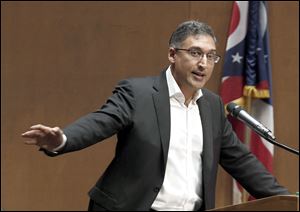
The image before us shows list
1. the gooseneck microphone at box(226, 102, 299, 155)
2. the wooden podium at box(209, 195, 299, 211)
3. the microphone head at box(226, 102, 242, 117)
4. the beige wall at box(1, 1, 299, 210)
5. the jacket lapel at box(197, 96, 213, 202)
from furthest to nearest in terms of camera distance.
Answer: the beige wall at box(1, 1, 299, 210), the jacket lapel at box(197, 96, 213, 202), the microphone head at box(226, 102, 242, 117), the gooseneck microphone at box(226, 102, 299, 155), the wooden podium at box(209, 195, 299, 211)

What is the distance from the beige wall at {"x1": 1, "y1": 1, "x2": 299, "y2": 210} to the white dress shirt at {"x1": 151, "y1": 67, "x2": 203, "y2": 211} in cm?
236

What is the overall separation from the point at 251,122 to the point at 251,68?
2.64m

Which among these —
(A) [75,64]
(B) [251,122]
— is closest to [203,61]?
(B) [251,122]

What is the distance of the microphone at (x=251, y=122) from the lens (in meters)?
2.46

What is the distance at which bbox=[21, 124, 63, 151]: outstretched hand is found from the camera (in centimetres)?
210

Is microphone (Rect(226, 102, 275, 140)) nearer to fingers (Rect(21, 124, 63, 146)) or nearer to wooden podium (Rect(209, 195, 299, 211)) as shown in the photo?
wooden podium (Rect(209, 195, 299, 211))

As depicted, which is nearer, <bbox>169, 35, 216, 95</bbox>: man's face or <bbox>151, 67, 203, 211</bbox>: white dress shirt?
<bbox>151, 67, 203, 211</bbox>: white dress shirt

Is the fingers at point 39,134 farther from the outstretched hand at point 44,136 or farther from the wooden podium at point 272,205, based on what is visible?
the wooden podium at point 272,205

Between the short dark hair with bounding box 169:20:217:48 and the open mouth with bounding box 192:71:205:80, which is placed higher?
the short dark hair with bounding box 169:20:217:48

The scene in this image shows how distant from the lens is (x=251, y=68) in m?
5.10

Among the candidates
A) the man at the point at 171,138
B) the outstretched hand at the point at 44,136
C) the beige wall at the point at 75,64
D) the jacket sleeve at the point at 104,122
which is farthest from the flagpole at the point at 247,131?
the outstretched hand at the point at 44,136

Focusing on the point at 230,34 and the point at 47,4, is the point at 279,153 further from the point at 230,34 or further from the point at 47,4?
the point at 47,4

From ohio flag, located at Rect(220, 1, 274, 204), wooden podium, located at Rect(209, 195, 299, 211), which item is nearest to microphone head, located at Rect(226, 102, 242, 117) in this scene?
wooden podium, located at Rect(209, 195, 299, 211)

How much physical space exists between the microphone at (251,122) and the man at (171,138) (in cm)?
39
